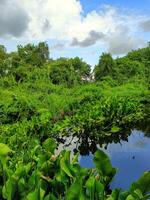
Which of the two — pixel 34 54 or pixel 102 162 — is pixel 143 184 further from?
pixel 34 54

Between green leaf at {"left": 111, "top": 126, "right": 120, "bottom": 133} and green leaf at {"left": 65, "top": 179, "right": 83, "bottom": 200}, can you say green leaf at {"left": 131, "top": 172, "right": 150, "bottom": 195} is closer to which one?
green leaf at {"left": 65, "top": 179, "right": 83, "bottom": 200}

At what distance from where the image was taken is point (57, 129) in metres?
8.71

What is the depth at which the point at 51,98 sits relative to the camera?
1011 centimetres

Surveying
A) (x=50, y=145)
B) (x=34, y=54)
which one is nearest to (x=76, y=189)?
(x=50, y=145)

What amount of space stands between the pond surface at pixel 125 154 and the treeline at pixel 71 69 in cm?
357

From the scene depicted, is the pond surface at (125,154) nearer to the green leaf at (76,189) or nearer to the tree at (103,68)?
the green leaf at (76,189)

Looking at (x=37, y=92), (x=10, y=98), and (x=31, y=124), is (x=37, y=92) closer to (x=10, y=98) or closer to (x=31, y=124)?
(x=10, y=98)

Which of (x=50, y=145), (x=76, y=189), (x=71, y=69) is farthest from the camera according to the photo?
(x=71, y=69)

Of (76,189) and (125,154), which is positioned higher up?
(76,189)

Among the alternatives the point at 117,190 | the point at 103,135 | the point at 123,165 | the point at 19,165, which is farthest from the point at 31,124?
the point at 117,190

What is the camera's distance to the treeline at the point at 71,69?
13.5 metres

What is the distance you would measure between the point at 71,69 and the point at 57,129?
4.53 m

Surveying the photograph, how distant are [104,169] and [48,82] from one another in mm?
7768

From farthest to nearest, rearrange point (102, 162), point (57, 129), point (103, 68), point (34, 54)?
point (34, 54), point (103, 68), point (57, 129), point (102, 162)
